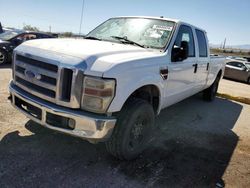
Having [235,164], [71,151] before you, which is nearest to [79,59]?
[71,151]

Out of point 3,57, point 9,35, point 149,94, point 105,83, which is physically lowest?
point 3,57

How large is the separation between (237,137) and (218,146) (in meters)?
0.81

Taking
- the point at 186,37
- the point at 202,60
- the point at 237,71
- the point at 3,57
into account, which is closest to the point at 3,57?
the point at 3,57

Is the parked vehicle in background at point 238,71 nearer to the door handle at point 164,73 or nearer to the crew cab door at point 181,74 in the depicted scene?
the crew cab door at point 181,74

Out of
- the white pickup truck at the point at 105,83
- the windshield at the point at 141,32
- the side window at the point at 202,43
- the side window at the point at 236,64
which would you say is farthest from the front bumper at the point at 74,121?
the side window at the point at 236,64

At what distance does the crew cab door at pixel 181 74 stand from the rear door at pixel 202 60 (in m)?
0.31

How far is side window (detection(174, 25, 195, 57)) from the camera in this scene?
4639 millimetres

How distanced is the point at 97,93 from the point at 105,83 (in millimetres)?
134

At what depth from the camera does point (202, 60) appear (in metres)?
5.86

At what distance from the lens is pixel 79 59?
120 inches

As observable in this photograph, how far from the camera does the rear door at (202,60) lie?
5.73m

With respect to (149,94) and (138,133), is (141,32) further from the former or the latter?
(138,133)

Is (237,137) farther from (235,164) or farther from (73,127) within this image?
(73,127)

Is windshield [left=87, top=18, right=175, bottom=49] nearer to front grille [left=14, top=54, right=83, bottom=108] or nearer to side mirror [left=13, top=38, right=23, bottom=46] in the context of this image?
front grille [left=14, top=54, right=83, bottom=108]
